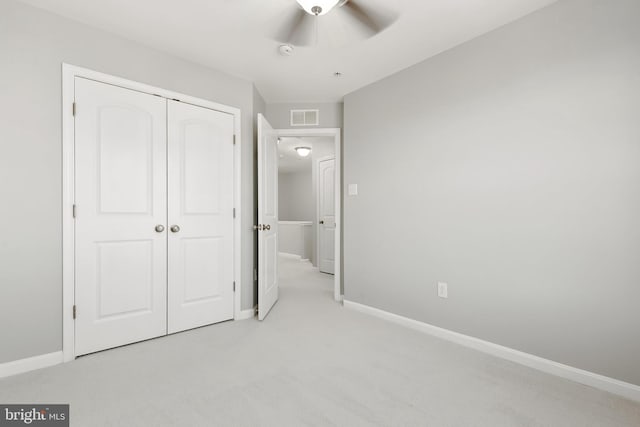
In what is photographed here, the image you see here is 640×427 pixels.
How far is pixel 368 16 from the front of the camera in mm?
2033

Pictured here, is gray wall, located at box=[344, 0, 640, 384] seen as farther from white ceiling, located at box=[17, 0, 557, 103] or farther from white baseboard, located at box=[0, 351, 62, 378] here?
white baseboard, located at box=[0, 351, 62, 378]

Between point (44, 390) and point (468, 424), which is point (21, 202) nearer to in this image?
point (44, 390)

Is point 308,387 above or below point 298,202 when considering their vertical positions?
below

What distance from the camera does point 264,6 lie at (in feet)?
6.47

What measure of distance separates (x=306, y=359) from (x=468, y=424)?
108 cm

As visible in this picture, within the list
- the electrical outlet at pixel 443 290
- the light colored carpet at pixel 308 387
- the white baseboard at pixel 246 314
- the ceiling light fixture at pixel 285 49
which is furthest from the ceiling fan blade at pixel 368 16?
the white baseboard at pixel 246 314

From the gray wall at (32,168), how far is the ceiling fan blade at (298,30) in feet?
4.72

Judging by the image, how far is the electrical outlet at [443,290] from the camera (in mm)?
2547

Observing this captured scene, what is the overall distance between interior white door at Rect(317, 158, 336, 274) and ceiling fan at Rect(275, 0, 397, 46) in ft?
11.1

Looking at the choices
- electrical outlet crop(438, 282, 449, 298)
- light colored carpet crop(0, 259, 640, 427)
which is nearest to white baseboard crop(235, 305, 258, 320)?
light colored carpet crop(0, 259, 640, 427)

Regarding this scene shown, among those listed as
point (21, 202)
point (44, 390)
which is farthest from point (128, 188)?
point (44, 390)

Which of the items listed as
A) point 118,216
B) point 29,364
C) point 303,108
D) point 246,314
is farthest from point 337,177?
point 29,364

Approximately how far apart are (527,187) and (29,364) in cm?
366

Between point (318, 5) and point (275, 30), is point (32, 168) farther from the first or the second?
point (318, 5)
